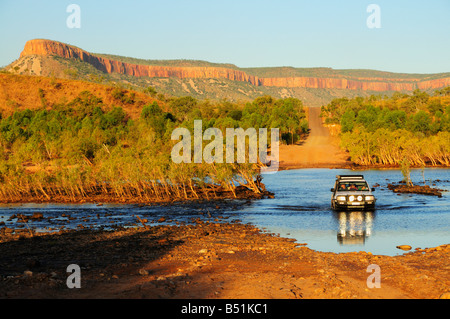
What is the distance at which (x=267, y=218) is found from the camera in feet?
106

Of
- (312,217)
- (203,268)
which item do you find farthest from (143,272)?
(312,217)

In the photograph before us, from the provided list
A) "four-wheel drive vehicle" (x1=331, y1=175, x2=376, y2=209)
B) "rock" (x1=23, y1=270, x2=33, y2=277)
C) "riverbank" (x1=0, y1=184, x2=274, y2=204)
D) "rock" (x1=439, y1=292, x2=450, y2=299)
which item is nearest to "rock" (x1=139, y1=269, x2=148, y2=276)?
"rock" (x1=23, y1=270, x2=33, y2=277)

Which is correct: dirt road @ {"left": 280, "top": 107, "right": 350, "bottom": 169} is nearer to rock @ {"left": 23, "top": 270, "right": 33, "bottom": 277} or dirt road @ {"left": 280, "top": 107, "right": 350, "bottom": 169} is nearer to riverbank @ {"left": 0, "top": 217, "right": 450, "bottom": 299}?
riverbank @ {"left": 0, "top": 217, "right": 450, "bottom": 299}

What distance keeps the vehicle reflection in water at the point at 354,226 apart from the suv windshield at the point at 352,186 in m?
1.61

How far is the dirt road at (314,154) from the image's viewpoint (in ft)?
311

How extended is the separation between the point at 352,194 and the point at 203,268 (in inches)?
722

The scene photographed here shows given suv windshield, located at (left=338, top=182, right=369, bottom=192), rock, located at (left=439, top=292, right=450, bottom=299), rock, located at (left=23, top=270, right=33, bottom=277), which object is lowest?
rock, located at (left=439, top=292, right=450, bottom=299)

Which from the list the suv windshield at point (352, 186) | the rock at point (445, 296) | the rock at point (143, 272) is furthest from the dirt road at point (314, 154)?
the rock at point (445, 296)

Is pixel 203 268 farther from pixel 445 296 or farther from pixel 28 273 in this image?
pixel 445 296

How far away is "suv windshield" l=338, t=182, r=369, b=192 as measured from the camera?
107ft
